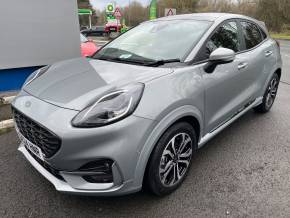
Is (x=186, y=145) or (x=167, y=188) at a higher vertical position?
(x=186, y=145)

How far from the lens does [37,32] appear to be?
5.20 m

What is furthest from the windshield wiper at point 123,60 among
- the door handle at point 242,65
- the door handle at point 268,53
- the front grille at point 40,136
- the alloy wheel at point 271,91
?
the alloy wheel at point 271,91

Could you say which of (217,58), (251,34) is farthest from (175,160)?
(251,34)

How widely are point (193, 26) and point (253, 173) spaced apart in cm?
174

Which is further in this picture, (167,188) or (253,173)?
(253,173)

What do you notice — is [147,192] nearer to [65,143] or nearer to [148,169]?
[148,169]

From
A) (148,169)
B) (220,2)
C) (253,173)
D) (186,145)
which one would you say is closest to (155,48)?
(186,145)

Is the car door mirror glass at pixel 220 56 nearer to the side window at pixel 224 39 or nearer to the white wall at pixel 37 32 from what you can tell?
the side window at pixel 224 39

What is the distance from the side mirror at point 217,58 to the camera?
254cm

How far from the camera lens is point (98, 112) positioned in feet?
6.40

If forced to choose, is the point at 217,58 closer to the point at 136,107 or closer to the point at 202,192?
the point at 136,107

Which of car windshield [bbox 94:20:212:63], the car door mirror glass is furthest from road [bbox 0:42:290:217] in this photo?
car windshield [bbox 94:20:212:63]

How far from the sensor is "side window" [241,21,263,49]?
11.9 feet

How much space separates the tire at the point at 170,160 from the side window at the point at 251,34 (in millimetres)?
1790
